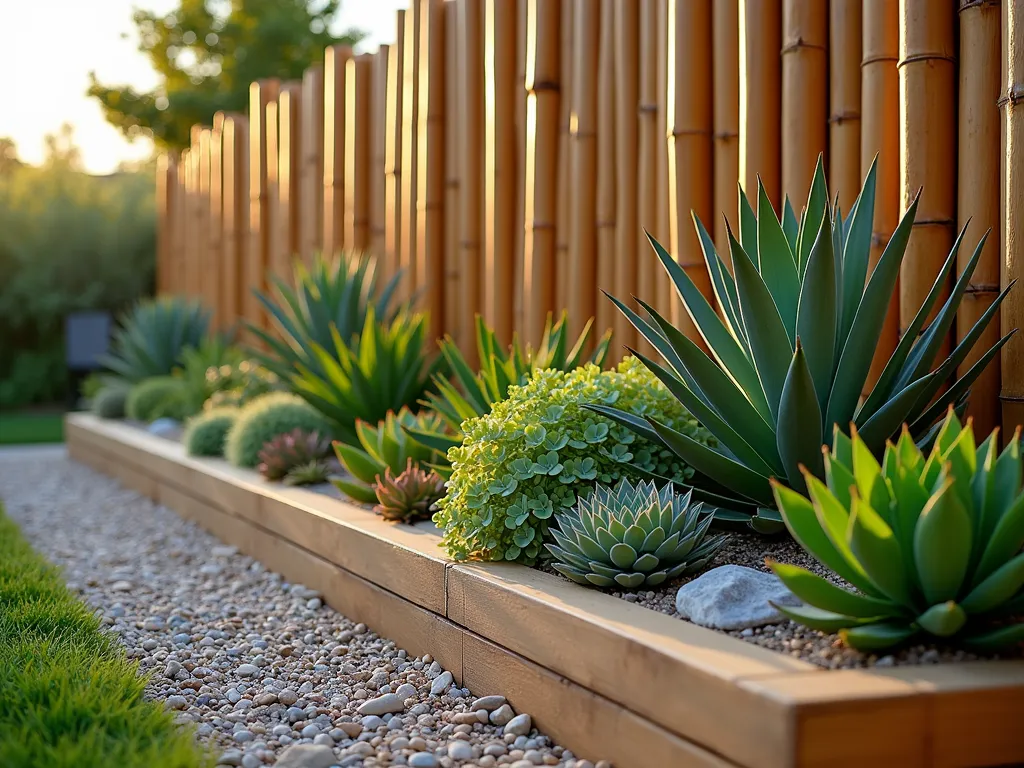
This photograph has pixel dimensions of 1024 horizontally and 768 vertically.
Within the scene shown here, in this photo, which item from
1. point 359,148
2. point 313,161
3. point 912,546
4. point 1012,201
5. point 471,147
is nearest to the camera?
point 912,546

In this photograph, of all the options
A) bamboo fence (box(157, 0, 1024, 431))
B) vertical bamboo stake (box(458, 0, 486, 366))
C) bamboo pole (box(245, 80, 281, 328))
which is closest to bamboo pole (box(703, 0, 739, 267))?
bamboo fence (box(157, 0, 1024, 431))

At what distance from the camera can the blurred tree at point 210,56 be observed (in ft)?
58.5

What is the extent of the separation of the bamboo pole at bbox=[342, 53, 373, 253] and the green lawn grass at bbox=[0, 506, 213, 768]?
4209mm

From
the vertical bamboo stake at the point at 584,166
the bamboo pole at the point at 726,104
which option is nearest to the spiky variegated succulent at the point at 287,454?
the vertical bamboo stake at the point at 584,166

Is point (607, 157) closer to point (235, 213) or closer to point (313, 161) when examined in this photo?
point (313, 161)

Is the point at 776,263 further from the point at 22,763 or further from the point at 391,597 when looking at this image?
the point at 22,763

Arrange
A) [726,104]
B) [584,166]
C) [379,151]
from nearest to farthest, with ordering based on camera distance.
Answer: [726,104]
[584,166]
[379,151]

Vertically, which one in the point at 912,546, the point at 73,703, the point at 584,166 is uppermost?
the point at 584,166

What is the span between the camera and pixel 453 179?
593 centimetres

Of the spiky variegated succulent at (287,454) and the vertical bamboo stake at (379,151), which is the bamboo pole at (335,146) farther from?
the spiky variegated succulent at (287,454)

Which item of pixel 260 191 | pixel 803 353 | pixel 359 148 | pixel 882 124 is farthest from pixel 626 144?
pixel 260 191

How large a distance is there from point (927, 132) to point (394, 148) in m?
4.04

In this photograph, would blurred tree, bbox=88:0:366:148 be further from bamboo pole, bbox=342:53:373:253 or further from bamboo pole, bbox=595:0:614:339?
bamboo pole, bbox=595:0:614:339

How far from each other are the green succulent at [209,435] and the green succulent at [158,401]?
1.48 m
